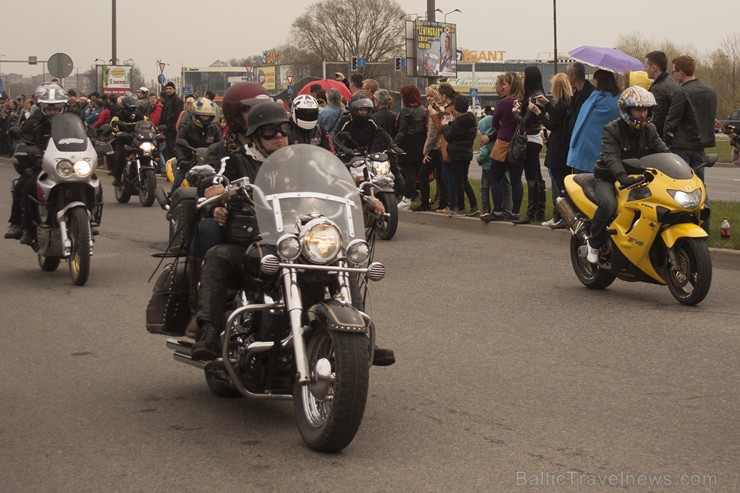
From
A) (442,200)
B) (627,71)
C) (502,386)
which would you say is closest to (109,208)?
(442,200)

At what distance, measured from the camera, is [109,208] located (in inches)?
818

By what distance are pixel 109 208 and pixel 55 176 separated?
8.77m

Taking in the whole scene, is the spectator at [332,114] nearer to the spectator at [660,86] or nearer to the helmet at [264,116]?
the spectator at [660,86]

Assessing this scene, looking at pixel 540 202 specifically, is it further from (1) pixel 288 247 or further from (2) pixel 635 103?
(1) pixel 288 247

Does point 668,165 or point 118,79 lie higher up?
point 118,79

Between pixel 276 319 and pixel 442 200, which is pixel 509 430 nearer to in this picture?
pixel 276 319

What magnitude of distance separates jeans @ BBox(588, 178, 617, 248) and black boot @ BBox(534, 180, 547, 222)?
15.8 feet

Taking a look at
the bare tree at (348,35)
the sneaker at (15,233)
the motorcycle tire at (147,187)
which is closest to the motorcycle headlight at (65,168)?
the sneaker at (15,233)

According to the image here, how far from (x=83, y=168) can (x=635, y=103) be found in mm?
5299

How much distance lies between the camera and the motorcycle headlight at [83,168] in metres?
12.2

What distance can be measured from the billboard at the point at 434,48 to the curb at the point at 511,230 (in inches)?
609

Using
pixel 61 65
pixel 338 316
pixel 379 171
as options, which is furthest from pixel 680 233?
pixel 61 65

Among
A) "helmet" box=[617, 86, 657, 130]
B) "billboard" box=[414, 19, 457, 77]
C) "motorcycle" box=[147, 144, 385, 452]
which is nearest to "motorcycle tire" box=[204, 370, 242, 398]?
"motorcycle" box=[147, 144, 385, 452]

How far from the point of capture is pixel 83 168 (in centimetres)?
1220
